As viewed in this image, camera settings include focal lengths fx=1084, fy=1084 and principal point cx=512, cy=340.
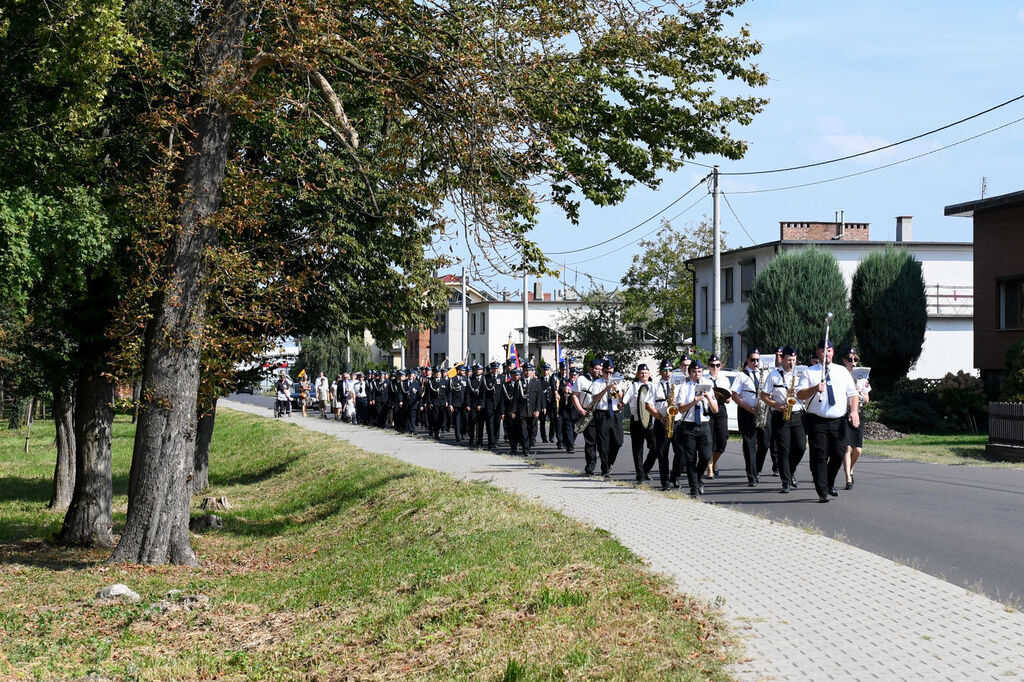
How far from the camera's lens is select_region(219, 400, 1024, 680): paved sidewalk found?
5.89 metres

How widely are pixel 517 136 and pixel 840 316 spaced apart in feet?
93.5

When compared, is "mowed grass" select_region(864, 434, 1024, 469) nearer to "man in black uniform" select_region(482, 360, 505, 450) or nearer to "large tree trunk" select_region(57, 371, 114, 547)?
"man in black uniform" select_region(482, 360, 505, 450)

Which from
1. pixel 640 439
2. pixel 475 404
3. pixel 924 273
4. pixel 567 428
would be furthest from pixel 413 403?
pixel 924 273

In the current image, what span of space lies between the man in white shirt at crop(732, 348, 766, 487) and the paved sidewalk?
10.1ft

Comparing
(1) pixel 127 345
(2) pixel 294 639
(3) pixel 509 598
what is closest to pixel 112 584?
(1) pixel 127 345

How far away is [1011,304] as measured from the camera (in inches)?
1216

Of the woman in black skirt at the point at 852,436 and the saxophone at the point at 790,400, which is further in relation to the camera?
the woman in black skirt at the point at 852,436

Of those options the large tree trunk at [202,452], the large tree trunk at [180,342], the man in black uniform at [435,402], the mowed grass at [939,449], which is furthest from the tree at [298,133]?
the man in black uniform at [435,402]

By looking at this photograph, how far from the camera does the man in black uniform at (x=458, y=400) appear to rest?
27719 mm

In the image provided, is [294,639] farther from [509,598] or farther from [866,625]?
[866,625]

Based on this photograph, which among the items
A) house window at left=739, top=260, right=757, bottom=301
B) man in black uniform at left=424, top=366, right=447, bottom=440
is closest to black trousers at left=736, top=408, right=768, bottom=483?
man in black uniform at left=424, top=366, right=447, bottom=440

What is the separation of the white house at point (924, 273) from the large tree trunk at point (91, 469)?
31.0 metres

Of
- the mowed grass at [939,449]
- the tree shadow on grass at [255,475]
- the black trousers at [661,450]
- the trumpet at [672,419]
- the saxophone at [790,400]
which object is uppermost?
the saxophone at [790,400]

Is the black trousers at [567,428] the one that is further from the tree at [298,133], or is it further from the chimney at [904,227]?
the chimney at [904,227]
